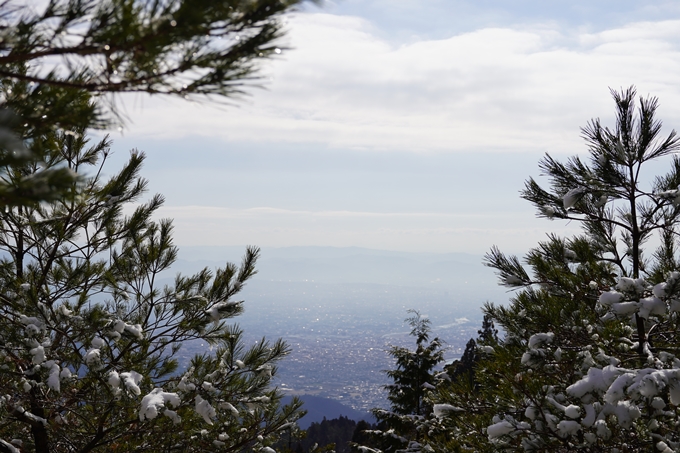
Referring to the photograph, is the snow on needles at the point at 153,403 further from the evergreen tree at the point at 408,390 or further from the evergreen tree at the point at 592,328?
the evergreen tree at the point at 408,390

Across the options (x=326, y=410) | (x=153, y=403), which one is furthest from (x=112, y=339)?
(x=326, y=410)

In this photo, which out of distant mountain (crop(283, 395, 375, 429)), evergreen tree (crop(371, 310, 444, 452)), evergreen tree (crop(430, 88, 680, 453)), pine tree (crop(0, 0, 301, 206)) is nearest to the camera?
pine tree (crop(0, 0, 301, 206))

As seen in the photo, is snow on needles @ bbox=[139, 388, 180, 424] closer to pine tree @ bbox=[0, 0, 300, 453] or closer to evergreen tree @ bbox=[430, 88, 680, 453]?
pine tree @ bbox=[0, 0, 300, 453]

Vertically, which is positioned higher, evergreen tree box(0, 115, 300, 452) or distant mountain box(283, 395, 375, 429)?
evergreen tree box(0, 115, 300, 452)

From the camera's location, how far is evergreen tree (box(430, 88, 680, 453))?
3188 mm

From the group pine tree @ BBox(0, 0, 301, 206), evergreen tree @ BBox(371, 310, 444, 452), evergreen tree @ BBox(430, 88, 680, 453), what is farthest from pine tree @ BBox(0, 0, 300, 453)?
A: evergreen tree @ BBox(371, 310, 444, 452)

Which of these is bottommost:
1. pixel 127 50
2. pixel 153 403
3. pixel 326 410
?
pixel 326 410

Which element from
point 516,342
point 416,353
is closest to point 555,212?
point 516,342

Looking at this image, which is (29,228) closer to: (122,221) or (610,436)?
(122,221)

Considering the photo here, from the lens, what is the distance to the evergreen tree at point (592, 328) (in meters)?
3.19

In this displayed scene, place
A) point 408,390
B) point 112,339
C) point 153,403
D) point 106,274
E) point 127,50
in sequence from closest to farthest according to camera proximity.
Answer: point 127,50
point 153,403
point 112,339
point 106,274
point 408,390

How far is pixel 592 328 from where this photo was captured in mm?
4387

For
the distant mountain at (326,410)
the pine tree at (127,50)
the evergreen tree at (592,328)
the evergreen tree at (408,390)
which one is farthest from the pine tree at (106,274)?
the distant mountain at (326,410)

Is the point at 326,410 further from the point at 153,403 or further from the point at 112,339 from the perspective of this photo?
the point at 153,403
